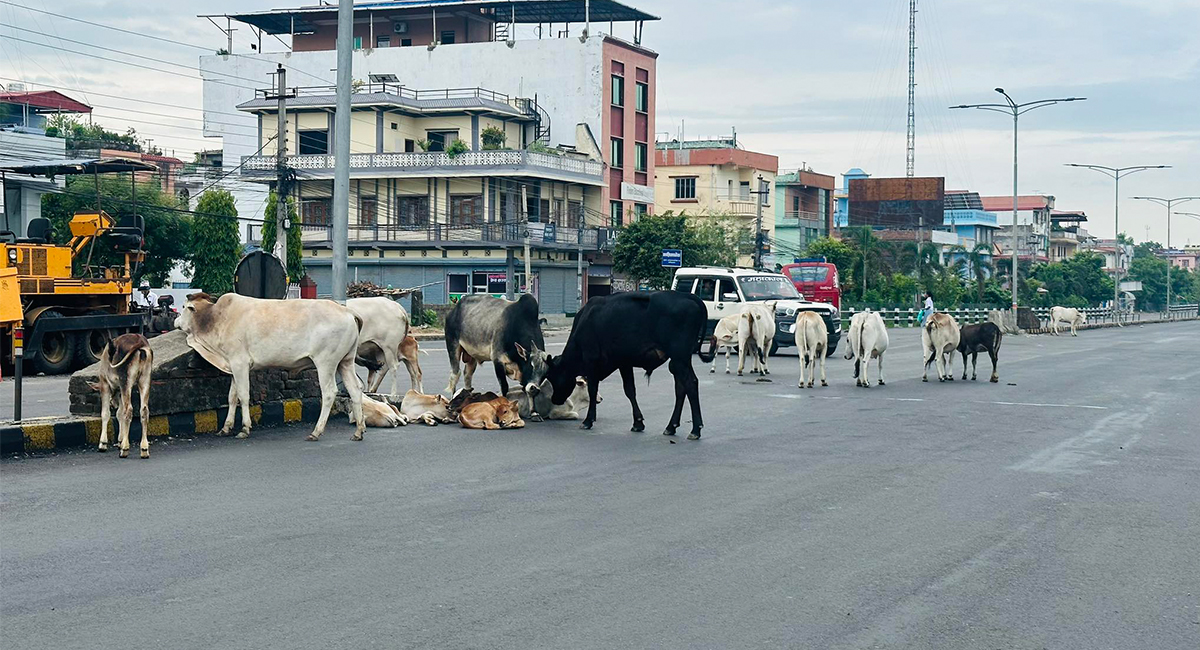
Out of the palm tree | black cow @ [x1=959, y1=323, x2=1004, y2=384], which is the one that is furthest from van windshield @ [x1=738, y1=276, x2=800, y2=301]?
the palm tree

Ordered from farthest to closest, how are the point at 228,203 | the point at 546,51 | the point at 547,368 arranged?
the point at 546,51 < the point at 228,203 < the point at 547,368

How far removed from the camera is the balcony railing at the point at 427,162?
2249 inches

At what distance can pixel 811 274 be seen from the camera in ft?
146

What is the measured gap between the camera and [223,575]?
7129 mm

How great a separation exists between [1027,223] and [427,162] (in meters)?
84.0

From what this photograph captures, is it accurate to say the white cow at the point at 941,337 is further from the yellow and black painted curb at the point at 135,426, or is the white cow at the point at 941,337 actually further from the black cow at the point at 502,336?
the yellow and black painted curb at the point at 135,426

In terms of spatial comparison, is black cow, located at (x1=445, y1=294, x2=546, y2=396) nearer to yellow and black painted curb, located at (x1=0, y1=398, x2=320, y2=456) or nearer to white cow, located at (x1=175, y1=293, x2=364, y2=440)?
yellow and black painted curb, located at (x1=0, y1=398, x2=320, y2=456)

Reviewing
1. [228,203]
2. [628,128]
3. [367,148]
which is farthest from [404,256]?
[628,128]

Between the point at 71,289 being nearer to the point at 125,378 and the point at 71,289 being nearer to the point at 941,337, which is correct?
the point at 125,378

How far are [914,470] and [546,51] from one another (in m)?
55.9

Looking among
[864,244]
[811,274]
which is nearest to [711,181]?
[864,244]

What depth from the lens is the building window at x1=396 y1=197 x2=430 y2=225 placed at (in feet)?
194

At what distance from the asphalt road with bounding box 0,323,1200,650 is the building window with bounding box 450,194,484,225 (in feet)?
145

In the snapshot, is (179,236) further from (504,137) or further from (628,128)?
(628,128)
